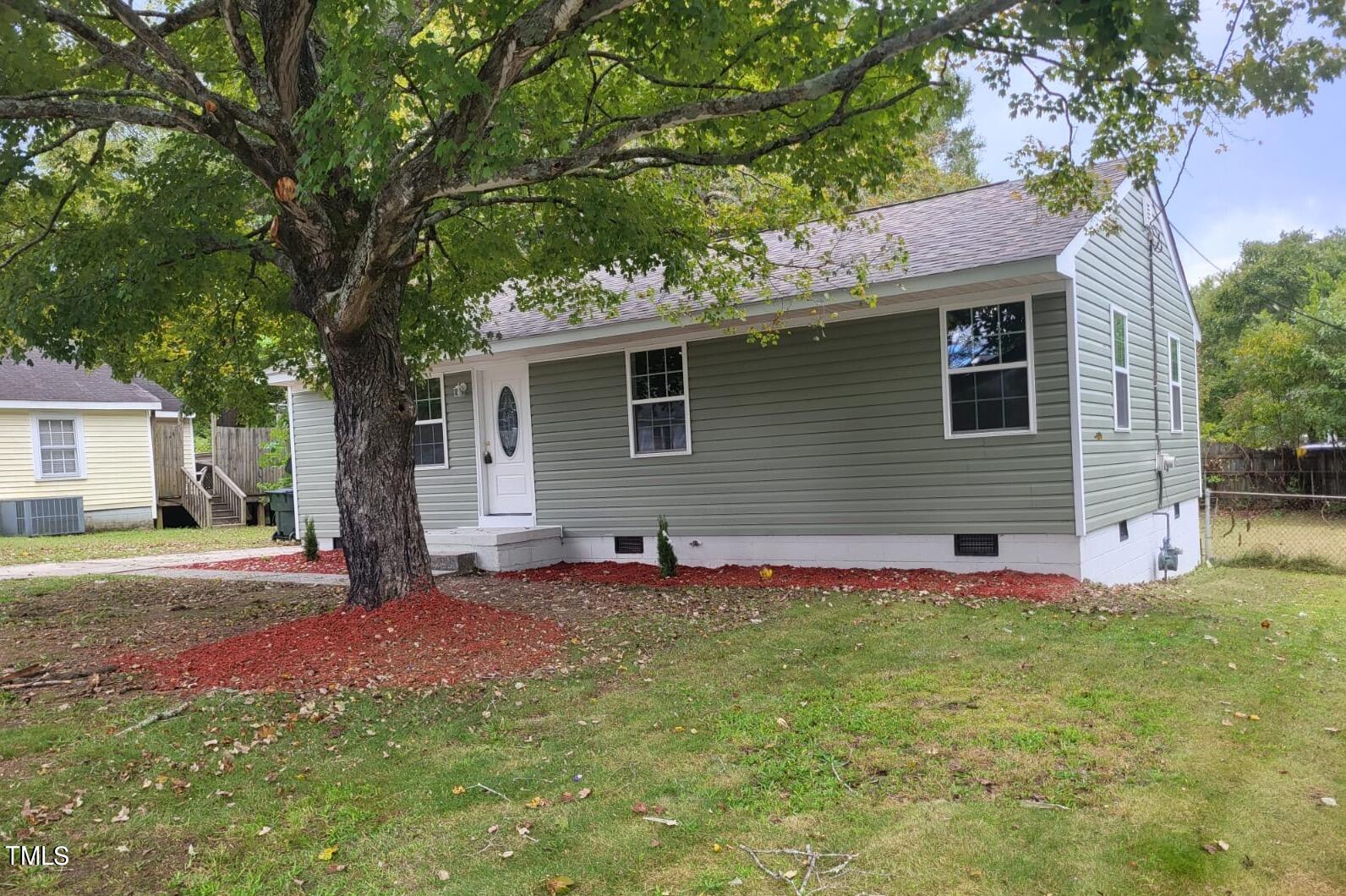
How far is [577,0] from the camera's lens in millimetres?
5059

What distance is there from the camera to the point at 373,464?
23.5 ft

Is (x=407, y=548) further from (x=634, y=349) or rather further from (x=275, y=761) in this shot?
(x=634, y=349)

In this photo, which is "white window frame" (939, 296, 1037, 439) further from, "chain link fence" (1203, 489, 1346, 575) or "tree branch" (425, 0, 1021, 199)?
"chain link fence" (1203, 489, 1346, 575)

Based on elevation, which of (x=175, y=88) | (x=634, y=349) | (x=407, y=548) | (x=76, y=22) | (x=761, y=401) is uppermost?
(x=76, y=22)

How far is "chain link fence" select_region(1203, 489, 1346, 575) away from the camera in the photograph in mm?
13680

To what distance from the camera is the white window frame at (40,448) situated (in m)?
20.8

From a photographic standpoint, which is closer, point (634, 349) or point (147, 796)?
point (147, 796)

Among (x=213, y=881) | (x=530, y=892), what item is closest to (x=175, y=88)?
(x=213, y=881)

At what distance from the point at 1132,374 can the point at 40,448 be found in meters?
22.5

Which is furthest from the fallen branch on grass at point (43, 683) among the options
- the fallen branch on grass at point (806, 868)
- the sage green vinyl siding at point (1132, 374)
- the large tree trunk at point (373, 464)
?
the sage green vinyl siding at point (1132, 374)

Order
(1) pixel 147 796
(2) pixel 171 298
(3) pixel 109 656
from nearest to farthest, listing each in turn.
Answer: (1) pixel 147 796 → (3) pixel 109 656 → (2) pixel 171 298

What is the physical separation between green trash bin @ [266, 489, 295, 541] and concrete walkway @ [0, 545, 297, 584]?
3.98 ft

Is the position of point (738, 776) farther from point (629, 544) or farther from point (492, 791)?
point (629, 544)

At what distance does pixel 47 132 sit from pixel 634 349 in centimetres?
642
